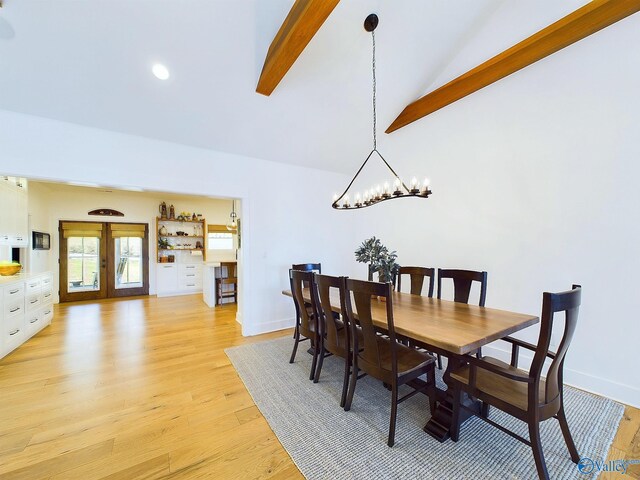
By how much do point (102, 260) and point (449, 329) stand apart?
7929 millimetres

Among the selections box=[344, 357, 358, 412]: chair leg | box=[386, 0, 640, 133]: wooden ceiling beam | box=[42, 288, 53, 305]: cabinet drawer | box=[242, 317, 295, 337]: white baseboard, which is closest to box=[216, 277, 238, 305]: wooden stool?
box=[242, 317, 295, 337]: white baseboard

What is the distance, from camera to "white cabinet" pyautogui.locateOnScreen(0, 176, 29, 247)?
3846 millimetres

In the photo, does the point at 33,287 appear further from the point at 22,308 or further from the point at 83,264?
the point at 83,264

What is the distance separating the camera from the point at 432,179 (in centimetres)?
360

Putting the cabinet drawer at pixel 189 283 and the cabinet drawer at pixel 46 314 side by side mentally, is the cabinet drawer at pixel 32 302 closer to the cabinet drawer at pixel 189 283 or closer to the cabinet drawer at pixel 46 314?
the cabinet drawer at pixel 46 314

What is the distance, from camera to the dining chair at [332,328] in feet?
6.84

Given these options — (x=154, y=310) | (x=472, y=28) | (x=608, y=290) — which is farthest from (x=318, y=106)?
(x=154, y=310)

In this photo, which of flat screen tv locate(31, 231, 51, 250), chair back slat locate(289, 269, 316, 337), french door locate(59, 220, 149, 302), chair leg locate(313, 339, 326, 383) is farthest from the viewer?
french door locate(59, 220, 149, 302)

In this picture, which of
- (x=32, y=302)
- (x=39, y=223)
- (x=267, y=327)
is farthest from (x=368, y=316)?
(x=39, y=223)

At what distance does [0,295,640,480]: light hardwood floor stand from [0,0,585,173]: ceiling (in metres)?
2.72

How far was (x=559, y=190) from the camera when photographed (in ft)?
8.34

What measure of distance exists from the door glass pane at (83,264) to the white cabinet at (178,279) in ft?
4.53

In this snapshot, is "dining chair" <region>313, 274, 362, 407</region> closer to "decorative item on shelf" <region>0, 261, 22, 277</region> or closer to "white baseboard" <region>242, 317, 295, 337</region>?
"white baseboard" <region>242, 317, 295, 337</region>

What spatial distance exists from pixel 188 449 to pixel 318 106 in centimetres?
375
